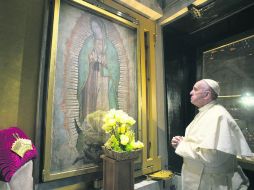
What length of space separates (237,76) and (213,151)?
4.66 ft

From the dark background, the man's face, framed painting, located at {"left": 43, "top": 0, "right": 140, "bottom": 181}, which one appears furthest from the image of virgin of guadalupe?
the dark background

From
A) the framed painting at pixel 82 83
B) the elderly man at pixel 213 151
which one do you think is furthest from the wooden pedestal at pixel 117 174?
the elderly man at pixel 213 151

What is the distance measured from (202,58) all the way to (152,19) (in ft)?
3.22

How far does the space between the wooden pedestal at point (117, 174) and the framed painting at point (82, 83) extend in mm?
217

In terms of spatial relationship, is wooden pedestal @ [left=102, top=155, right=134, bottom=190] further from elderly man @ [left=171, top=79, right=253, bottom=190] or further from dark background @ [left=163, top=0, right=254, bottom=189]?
dark background @ [left=163, top=0, right=254, bottom=189]

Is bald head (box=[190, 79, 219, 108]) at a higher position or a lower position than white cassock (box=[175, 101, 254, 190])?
higher

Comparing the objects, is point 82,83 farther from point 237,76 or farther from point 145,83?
point 237,76

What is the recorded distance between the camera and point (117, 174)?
68.2 inches

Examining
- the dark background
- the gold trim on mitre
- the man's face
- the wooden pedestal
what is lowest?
the wooden pedestal

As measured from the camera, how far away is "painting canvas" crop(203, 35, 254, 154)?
Result: 2.43 metres

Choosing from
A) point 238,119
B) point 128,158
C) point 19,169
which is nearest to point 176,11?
point 238,119

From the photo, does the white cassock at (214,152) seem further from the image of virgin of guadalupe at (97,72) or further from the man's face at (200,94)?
the image of virgin of guadalupe at (97,72)

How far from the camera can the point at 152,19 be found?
2.93 metres

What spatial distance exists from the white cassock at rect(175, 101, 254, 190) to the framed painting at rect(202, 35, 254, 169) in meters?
0.81
